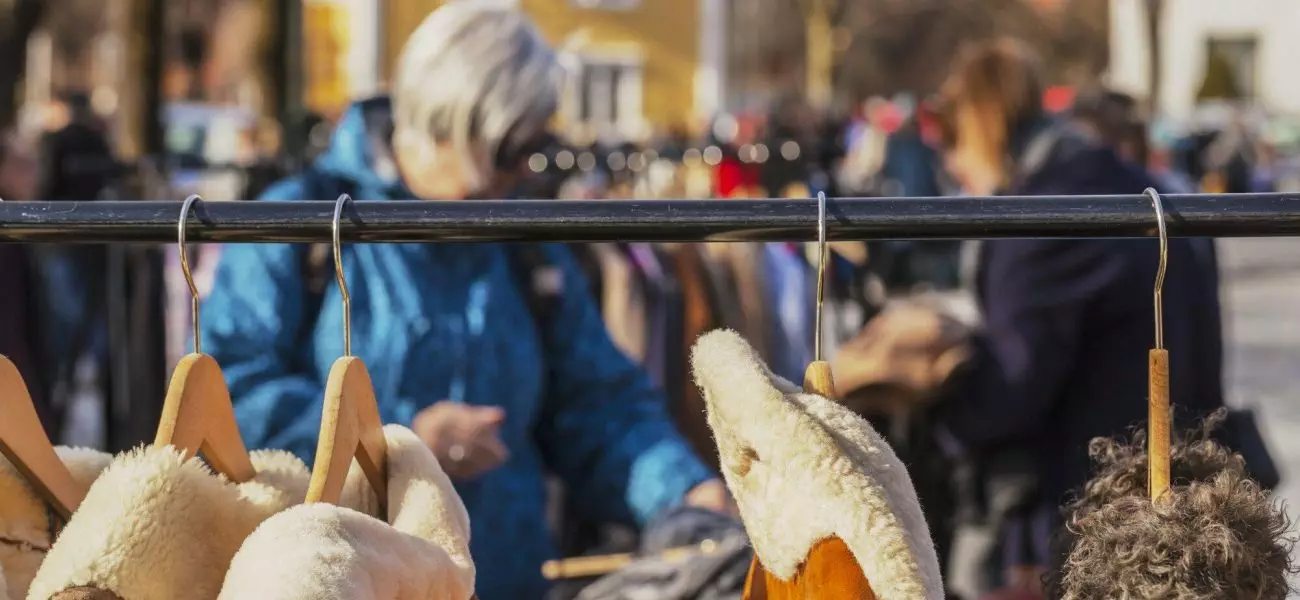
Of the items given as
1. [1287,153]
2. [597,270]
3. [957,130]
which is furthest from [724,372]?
[1287,153]

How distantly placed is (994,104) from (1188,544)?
2387 mm

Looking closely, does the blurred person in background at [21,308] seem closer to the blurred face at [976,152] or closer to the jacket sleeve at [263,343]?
the jacket sleeve at [263,343]

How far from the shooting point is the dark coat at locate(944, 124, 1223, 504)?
2.60m

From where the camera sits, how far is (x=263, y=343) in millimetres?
2174

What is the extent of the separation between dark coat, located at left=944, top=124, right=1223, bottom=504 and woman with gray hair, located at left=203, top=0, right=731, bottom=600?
60 cm

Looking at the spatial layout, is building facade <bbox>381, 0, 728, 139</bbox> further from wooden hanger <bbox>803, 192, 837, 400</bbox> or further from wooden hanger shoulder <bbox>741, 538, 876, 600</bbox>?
wooden hanger shoulder <bbox>741, 538, 876, 600</bbox>

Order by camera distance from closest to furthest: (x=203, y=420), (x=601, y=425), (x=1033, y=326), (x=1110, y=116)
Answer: (x=203, y=420), (x=601, y=425), (x=1033, y=326), (x=1110, y=116)

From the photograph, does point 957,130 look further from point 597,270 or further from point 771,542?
point 771,542

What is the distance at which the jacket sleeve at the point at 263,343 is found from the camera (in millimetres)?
2135

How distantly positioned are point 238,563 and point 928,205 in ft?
2.00

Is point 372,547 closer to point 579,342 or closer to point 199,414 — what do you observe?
point 199,414

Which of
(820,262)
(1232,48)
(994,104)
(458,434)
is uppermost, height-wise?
(1232,48)

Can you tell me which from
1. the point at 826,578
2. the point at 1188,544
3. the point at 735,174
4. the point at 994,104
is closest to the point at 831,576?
the point at 826,578

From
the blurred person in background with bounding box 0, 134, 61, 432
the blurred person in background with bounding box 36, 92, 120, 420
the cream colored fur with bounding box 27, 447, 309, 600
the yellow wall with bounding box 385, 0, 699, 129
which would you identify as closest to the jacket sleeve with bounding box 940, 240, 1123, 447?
the cream colored fur with bounding box 27, 447, 309, 600
